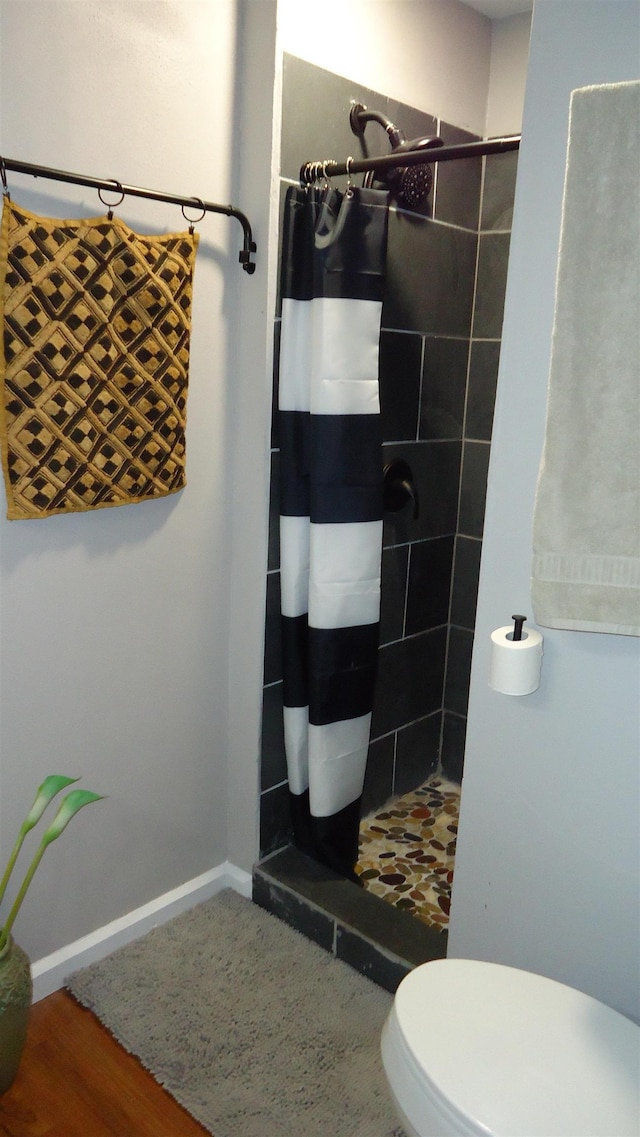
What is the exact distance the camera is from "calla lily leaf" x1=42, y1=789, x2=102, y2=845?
156 cm

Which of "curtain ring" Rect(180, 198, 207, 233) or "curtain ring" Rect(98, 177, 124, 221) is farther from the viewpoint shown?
"curtain ring" Rect(180, 198, 207, 233)

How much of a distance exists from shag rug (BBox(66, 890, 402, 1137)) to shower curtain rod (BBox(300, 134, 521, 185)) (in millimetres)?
1857

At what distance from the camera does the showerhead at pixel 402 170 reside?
1985 mm

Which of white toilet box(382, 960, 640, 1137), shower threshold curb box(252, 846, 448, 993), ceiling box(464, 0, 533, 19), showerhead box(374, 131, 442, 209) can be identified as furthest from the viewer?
ceiling box(464, 0, 533, 19)

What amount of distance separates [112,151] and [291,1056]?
1.92 metres

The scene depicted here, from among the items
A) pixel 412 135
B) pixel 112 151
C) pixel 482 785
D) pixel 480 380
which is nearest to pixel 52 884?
pixel 482 785

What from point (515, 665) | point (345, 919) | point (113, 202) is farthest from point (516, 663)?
point (113, 202)

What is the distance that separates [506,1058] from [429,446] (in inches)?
69.7

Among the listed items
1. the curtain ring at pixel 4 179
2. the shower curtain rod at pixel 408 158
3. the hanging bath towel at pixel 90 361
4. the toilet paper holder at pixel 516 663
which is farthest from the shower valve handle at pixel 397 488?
the curtain ring at pixel 4 179

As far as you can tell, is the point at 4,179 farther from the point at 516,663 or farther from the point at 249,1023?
the point at 249,1023

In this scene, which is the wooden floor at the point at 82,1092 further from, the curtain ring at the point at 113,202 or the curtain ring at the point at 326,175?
the curtain ring at the point at 326,175

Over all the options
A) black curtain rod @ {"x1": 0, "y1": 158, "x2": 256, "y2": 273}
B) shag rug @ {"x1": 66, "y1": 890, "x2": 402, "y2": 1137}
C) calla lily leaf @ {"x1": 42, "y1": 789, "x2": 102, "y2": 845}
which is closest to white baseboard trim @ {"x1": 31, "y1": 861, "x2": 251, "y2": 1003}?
shag rug @ {"x1": 66, "y1": 890, "x2": 402, "y2": 1137}

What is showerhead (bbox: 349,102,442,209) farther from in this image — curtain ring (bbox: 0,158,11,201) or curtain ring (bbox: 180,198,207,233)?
curtain ring (bbox: 0,158,11,201)

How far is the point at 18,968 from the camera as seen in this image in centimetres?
160
